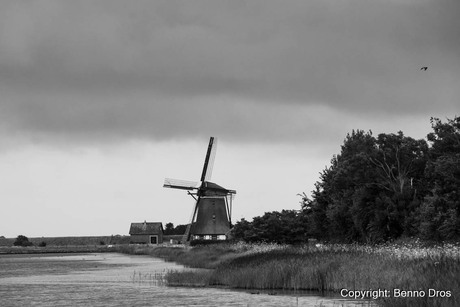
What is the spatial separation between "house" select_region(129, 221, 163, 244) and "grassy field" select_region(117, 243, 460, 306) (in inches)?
4498

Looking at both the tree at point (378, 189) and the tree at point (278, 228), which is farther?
the tree at point (278, 228)

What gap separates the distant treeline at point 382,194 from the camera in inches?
2103

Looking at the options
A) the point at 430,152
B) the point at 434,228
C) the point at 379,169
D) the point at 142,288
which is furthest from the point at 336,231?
the point at 142,288

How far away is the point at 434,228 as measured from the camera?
173 ft

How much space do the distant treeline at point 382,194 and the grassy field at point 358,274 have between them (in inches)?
682

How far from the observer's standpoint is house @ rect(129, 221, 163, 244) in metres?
156

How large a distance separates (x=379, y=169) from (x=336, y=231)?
35.9 feet

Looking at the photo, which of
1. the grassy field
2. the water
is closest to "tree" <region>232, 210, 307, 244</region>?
the water

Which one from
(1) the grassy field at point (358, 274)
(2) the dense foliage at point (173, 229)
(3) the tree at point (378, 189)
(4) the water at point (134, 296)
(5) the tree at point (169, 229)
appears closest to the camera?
(1) the grassy field at point (358, 274)

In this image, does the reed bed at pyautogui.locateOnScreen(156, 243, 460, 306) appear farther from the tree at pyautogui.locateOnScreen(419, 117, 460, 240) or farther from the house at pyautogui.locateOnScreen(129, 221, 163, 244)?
the house at pyautogui.locateOnScreen(129, 221, 163, 244)

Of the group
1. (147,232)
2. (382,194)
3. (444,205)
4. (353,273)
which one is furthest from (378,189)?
(147,232)

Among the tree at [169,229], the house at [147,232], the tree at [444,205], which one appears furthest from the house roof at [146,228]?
the tree at [444,205]

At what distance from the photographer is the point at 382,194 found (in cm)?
6956

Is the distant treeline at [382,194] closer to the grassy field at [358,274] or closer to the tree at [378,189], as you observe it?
the tree at [378,189]
